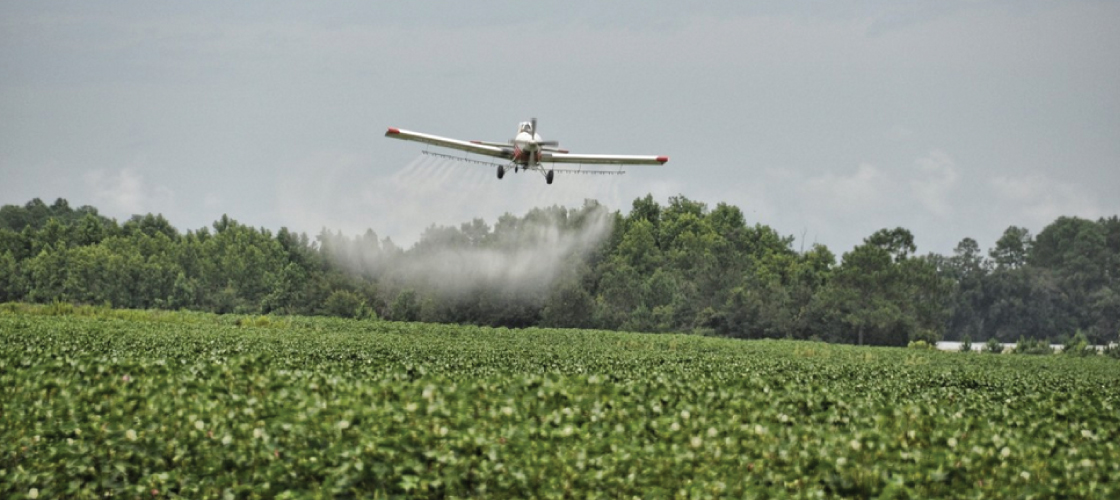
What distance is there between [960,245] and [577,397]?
166 m

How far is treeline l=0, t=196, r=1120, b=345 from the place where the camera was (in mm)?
105375

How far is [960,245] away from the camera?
172 meters

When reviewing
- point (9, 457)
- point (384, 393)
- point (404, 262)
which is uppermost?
point (404, 262)

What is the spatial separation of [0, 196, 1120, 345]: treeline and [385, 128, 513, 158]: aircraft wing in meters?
47.7

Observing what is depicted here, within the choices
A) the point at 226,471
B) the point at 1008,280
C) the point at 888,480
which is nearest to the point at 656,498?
the point at 888,480

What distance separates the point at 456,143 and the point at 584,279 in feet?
194

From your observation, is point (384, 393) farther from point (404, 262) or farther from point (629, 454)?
point (404, 262)

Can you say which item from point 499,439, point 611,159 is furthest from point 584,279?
point 499,439

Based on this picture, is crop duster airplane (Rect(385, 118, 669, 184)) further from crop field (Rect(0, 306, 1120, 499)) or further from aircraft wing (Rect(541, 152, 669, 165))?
crop field (Rect(0, 306, 1120, 499))

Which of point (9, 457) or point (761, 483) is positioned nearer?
point (761, 483)

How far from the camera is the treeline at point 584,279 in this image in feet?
346

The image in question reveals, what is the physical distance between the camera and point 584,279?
11194 cm

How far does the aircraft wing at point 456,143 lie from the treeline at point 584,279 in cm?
4772

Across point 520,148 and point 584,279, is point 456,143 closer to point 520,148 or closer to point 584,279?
point 520,148
